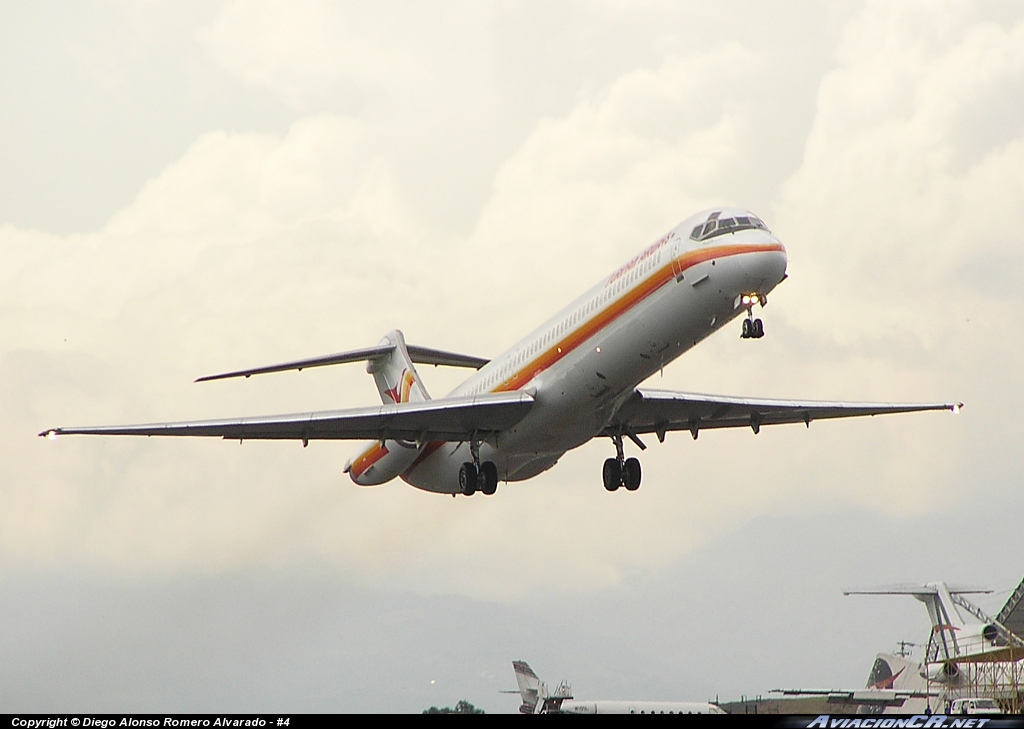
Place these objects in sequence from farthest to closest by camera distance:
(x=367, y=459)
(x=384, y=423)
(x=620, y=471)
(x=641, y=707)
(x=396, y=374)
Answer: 1. (x=641, y=707)
2. (x=396, y=374)
3. (x=367, y=459)
4. (x=620, y=471)
5. (x=384, y=423)

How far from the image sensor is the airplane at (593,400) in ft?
92.2

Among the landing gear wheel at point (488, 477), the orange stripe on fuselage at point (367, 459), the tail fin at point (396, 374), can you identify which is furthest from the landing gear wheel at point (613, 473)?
the tail fin at point (396, 374)

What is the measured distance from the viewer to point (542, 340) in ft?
107

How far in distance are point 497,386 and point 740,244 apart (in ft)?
30.7

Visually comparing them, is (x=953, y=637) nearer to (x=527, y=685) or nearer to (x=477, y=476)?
(x=527, y=685)

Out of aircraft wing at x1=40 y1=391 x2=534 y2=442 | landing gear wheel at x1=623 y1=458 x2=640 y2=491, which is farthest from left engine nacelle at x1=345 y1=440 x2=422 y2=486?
landing gear wheel at x1=623 y1=458 x2=640 y2=491

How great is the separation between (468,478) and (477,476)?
263 millimetres

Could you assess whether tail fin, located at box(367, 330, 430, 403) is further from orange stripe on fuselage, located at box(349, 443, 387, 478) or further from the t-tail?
the t-tail

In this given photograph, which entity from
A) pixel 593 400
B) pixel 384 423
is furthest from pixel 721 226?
pixel 384 423

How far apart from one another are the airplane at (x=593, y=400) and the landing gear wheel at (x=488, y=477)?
40 millimetres

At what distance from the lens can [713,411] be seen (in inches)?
1407

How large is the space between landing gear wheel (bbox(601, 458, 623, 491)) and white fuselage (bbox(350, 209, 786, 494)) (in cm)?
169
